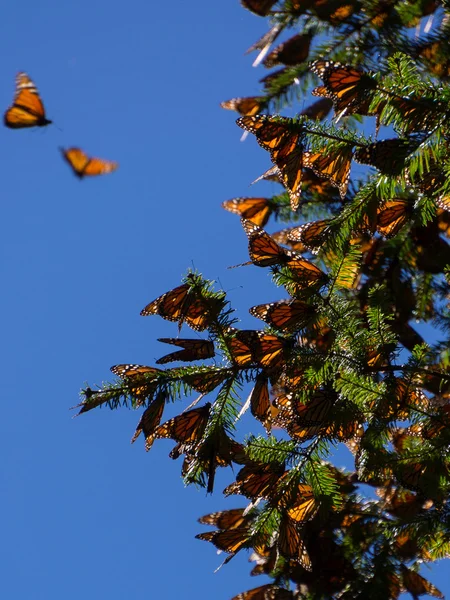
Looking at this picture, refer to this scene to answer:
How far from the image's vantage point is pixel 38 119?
1972 mm

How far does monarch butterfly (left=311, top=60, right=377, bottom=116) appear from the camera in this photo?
1253mm

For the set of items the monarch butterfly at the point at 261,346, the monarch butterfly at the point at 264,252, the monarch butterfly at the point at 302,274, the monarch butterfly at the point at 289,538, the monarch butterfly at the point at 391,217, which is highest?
the monarch butterfly at the point at 391,217

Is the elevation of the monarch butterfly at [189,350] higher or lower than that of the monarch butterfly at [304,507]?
higher

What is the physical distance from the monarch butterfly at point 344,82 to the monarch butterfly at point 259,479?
0.73 m

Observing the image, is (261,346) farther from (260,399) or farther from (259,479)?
(259,479)

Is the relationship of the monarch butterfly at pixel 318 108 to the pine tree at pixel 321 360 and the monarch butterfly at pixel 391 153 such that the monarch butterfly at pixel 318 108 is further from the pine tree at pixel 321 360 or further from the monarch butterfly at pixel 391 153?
the monarch butterfly at pixel 391 153

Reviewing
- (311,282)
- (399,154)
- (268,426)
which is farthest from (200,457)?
(399,154)

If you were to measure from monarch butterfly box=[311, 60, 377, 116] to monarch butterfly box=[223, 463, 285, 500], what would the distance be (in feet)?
2.41

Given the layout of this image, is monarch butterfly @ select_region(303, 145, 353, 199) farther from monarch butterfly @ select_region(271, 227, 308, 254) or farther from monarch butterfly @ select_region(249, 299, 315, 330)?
monarch butterfly @ select_region(271, 227, 308, 254)

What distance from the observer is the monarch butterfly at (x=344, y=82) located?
1253 mm

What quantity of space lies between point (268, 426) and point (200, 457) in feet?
0.68

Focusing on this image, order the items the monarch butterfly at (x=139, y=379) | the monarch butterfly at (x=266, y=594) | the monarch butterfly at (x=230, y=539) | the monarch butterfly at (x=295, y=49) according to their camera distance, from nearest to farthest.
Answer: the monarch butterfly at (x=139, y=379) < the monarch butterfly at (x=230, y=539) < the monarch butterfly at (x=266, y=594) < the monarch butterfly at (x=295, y=49)

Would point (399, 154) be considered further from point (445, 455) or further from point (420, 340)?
point (420, 340)

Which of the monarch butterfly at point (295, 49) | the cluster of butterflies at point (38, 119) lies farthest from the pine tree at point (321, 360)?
the cluster of butterflies at point (38, 119)
